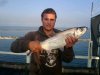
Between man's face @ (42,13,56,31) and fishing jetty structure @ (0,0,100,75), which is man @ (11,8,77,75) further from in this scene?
fishing jetty structure @ (0,0,100,75)

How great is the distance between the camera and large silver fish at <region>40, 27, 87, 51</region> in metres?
3.72

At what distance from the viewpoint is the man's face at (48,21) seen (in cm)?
390

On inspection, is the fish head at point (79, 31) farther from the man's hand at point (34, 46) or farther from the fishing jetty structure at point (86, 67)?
the fishing jetty structure at point (86, 67)

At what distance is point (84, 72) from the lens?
7770 millimetres

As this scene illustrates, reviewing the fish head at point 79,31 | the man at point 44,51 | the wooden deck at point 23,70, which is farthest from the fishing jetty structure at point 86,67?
the fish head at point 79,31

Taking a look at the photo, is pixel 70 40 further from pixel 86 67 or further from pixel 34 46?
pixel 86 67

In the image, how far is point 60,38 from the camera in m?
3.81

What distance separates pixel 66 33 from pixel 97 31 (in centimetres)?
446

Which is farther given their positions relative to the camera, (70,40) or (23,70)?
(23,70)

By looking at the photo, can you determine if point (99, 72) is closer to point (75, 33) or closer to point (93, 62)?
point (93, 62)

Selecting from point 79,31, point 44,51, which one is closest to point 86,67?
point 44,51

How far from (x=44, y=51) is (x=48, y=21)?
371mm

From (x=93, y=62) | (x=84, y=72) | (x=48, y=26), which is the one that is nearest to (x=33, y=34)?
(x=48, y=26)

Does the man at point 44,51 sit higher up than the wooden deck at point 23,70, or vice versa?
the man at point 44,51
